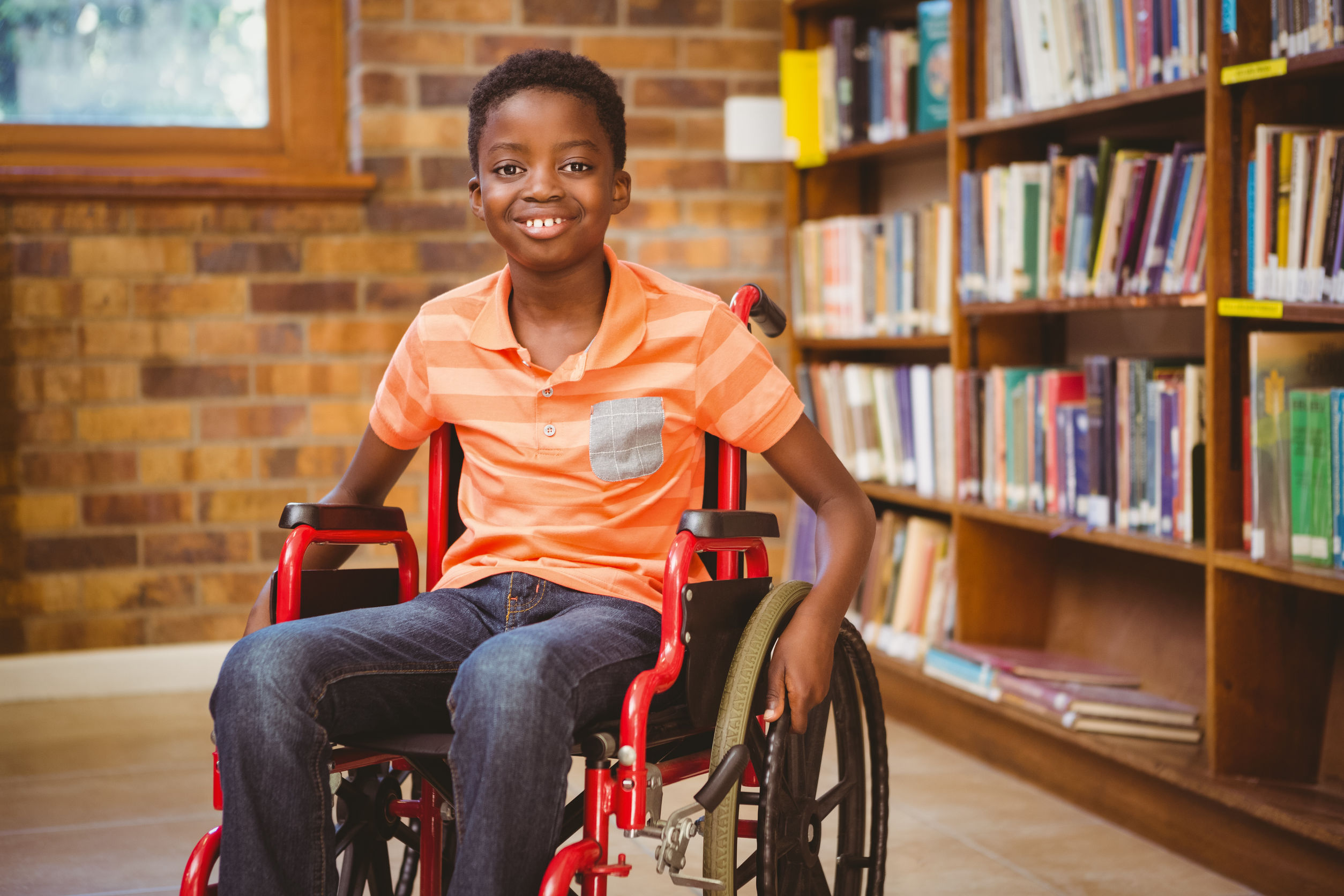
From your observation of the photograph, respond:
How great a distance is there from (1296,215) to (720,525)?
1164 mm

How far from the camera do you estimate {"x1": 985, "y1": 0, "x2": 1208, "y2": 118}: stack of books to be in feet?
7.56

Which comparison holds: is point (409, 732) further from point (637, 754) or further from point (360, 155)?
point (360, 155)

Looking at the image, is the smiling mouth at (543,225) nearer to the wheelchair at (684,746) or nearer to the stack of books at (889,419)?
the wheelchair at (684,746)

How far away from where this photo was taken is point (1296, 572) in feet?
6.49

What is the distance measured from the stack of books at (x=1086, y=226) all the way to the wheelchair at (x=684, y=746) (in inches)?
36.5

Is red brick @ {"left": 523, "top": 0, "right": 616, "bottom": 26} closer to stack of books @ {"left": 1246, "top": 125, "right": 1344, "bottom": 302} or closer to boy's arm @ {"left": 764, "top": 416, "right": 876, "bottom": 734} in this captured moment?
stack of books @ {"left": 1246, "top": 125, "right": 1344, "bottom": 302}

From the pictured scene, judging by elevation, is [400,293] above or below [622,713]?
above

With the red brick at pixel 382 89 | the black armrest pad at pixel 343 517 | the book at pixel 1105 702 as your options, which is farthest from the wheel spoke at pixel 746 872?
the red brick at pixel 382 89

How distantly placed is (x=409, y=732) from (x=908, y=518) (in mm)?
1996

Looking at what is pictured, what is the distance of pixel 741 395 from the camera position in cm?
159

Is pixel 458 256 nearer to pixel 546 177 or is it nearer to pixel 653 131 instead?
pixel 653 131

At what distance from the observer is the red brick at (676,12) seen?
3.53 m

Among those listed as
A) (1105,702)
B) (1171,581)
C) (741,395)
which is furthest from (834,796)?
(1171,581)

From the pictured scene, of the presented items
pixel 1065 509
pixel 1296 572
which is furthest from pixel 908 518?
pixel 1296 572
